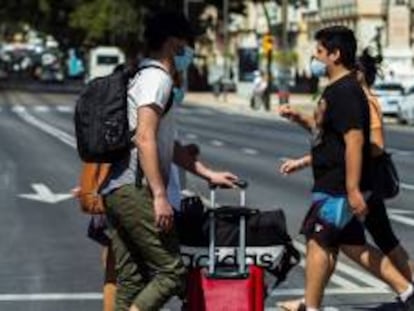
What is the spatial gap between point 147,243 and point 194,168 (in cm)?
76

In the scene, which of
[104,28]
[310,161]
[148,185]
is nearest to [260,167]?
[310,161]

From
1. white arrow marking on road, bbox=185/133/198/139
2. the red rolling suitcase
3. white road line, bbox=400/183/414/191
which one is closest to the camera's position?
the red rolling suitcase

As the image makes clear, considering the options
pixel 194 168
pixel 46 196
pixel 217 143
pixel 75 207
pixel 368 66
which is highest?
pixel 368 66

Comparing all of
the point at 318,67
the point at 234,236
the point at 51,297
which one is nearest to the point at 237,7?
the point at 51,297

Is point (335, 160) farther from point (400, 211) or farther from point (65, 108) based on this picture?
point (65, 108)

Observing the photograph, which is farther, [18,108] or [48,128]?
[18,108]

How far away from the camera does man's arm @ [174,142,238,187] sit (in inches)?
283

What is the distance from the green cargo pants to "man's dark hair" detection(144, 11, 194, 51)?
2.46 ft

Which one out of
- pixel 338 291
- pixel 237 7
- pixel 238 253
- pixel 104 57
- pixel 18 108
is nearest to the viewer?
pixel 238 253

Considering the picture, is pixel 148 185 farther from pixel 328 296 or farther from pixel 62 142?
pixel 62 142

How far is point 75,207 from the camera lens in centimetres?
1669

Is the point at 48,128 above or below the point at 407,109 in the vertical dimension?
above

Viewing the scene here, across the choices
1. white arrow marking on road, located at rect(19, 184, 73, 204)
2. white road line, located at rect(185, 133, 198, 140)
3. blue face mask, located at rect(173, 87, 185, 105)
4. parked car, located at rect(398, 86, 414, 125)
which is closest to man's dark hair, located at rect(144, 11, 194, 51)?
blue face mask, located at rect(173, 87, 185, 105)

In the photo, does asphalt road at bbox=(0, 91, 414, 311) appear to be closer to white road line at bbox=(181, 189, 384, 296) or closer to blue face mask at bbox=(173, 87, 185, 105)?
white road line at bbox=(181, 189, 384, 296)
